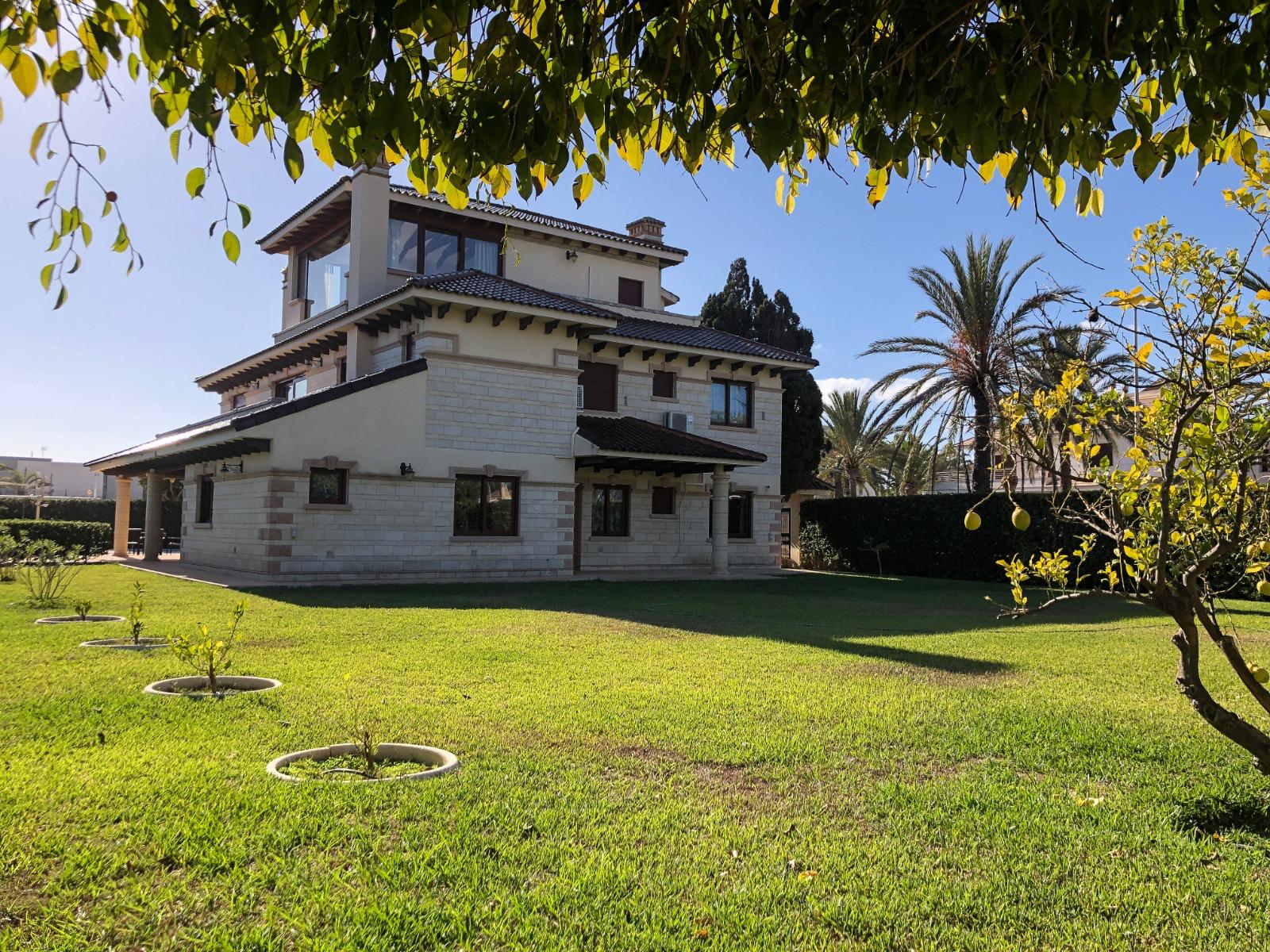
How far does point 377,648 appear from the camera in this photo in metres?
10.3

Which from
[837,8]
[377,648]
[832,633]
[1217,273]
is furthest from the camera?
[832,633]

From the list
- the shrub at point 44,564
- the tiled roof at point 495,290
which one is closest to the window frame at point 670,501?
the tiled roof at point 495,290

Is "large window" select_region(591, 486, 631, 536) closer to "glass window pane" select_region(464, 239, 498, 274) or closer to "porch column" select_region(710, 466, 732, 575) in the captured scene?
"porch column" select_region(710, 466, 732, 575)

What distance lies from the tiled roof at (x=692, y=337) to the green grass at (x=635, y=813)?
57.5ft

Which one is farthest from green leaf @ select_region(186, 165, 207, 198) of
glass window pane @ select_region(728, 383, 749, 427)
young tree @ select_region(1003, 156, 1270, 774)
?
glass window pane @ select_region(728, 383, 749, 427)

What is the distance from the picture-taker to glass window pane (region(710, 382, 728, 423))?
2833 cm

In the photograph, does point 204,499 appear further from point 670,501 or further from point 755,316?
point 755,316

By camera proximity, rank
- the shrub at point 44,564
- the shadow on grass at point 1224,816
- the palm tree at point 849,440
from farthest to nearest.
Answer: the palm tree at point 849,440, the shrub at point 44,564, the shadow on grass at point 1224,816

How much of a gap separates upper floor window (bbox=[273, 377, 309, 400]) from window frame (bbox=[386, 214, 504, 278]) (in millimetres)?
4979

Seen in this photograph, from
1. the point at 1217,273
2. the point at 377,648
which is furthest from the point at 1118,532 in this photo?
the point at 377,648

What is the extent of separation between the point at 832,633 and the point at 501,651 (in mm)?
4752

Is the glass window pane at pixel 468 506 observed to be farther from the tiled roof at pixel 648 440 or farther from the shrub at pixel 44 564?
the shrub at pixel 44 564

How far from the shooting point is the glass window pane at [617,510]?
25938 millimetres

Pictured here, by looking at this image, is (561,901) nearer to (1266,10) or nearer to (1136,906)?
Result: (1136,906)
